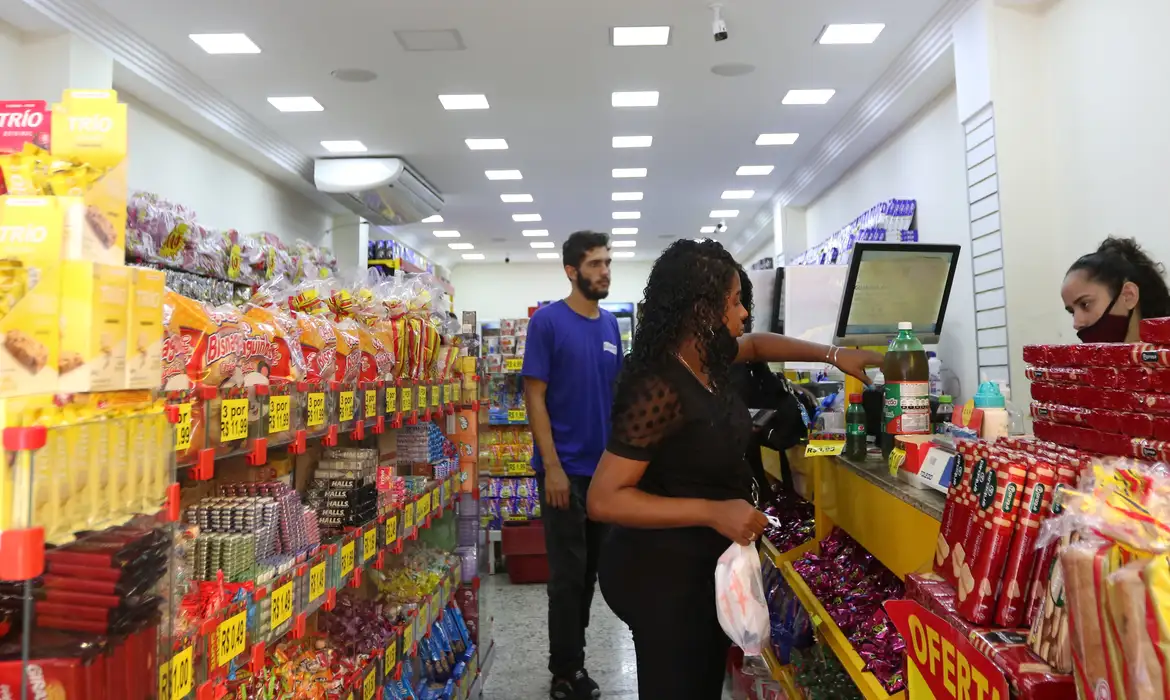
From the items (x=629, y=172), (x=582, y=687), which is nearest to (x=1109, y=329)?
(x=582, y=687)

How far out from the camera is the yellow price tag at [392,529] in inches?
99.6

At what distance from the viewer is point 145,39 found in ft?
17.4

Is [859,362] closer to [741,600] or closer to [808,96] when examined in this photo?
[741,600]

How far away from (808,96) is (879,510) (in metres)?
5.67

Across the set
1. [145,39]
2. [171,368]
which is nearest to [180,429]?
[171,368]

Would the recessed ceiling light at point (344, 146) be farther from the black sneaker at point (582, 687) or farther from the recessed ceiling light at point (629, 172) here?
the black sneaker at point (582, 687)

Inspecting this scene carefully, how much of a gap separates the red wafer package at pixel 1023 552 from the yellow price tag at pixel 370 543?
A: 180cm

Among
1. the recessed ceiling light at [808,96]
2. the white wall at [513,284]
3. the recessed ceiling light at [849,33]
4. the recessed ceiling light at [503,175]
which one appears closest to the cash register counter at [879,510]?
the recessed ceiling light at [849,33]

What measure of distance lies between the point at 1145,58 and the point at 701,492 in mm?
3571

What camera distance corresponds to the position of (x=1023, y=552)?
1030 millimetres

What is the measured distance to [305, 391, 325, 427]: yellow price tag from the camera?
77.8 inches

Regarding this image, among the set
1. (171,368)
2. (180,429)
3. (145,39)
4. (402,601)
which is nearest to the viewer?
(180,429)

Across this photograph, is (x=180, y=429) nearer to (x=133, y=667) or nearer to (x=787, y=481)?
(x=133, y=667)

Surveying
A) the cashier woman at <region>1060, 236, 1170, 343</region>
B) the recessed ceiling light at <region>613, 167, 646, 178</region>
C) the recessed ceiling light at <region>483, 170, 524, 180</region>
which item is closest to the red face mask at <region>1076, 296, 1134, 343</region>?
the cashier woman at <region>1060, 236, 1170, 343</region>
